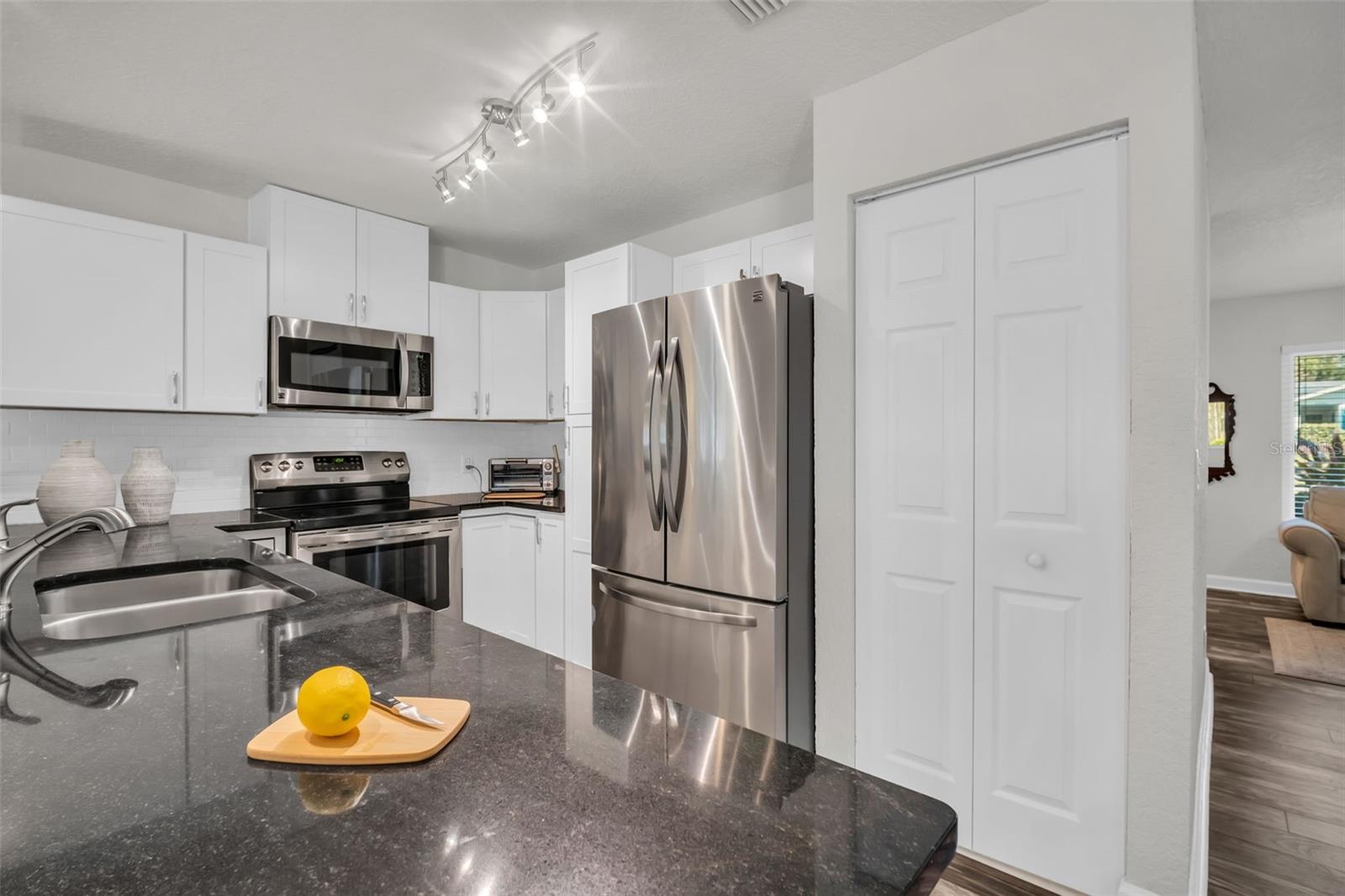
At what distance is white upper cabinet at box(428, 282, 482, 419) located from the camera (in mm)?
3697

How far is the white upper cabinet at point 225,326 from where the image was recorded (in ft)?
9.35

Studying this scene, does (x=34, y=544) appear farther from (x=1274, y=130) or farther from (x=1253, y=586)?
(x=1253, y=586)

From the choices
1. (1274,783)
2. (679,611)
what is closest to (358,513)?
(679,611)

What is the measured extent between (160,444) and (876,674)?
3.40 metres

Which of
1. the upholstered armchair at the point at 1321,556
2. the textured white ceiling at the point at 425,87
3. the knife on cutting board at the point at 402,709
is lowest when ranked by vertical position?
the upholstered armchair at the point at 1321,556

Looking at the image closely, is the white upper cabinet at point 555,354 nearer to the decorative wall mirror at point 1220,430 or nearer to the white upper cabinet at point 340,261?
the white upper cabinet at point 340,261

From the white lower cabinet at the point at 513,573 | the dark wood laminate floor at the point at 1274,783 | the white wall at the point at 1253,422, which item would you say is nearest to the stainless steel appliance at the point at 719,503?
the white lower cabinet at the point at 513,573

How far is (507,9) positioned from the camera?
1.80 m

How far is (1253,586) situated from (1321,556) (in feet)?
3.73

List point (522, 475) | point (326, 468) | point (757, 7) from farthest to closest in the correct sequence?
point (522, 475) → point (326, 468) → point (757, 7)

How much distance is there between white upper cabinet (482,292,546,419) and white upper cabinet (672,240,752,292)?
3.64ft

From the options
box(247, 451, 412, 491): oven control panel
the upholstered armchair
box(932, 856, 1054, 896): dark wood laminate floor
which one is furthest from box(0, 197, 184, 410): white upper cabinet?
the upholstered armchair

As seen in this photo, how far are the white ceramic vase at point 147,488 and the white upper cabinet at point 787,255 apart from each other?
2698mm

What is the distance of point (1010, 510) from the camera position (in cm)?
188
